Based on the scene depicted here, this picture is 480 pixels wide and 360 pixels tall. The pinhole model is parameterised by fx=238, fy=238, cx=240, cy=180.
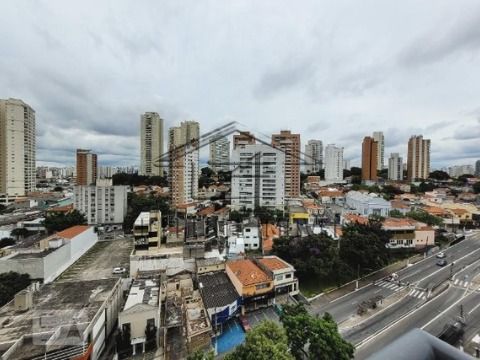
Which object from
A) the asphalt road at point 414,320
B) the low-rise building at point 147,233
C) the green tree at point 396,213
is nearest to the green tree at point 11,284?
the low-rise building at point 147,233

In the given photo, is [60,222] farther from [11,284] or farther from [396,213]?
[396,213]

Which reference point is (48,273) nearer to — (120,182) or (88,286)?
(88,286)

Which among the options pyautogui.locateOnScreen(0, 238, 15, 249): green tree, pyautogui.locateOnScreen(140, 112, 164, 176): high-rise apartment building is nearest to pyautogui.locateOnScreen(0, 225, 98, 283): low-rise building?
pyautogui.locateOnScreen(0, 238, 15, 249): green tree

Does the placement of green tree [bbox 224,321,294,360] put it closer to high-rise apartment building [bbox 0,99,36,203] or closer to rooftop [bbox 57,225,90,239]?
rooftop [bbox 57,225,90,239]

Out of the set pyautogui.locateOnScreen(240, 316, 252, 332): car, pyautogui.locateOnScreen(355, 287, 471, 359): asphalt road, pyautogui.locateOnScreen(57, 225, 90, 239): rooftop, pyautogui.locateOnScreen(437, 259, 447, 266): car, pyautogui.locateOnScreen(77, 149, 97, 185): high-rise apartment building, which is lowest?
pyautogui.locateOnScreen(240, 316, 252, 332): car

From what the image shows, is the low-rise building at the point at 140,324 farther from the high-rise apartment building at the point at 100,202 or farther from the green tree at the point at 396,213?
the green tree at the point at 396,213

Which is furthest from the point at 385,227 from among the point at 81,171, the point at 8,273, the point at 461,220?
the point at 81,171
